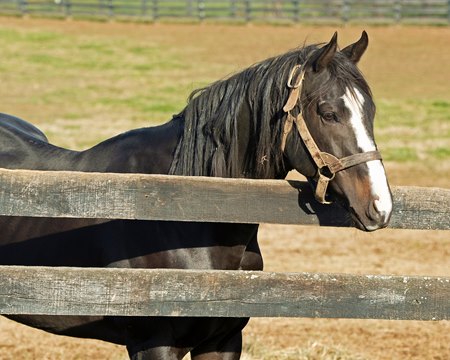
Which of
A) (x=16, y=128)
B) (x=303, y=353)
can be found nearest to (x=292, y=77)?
(x=16, y=128)

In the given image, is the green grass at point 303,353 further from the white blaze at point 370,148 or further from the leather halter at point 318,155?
the white blaze at point 370,148

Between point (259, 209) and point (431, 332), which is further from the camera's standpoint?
point (431, 332)

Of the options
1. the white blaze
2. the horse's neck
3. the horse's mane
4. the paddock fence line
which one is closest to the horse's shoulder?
the horse's neck

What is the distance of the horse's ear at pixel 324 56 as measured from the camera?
396 cm

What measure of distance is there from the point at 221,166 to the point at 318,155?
573mm

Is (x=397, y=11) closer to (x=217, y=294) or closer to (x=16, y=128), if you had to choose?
(x=16, y=128)

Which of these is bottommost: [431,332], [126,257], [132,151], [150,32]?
[150,32]

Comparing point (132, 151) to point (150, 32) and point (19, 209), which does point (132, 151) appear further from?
point (150, 32)

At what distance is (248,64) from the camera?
29016 mm

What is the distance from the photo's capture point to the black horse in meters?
3.94

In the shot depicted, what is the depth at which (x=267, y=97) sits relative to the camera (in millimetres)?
4211

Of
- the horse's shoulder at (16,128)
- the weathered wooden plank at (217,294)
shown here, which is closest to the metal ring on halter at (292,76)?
the weathered wooden plank at (217,294)

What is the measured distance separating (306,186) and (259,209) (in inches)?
→ 9.8

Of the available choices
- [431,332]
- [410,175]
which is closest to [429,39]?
[410,175]
